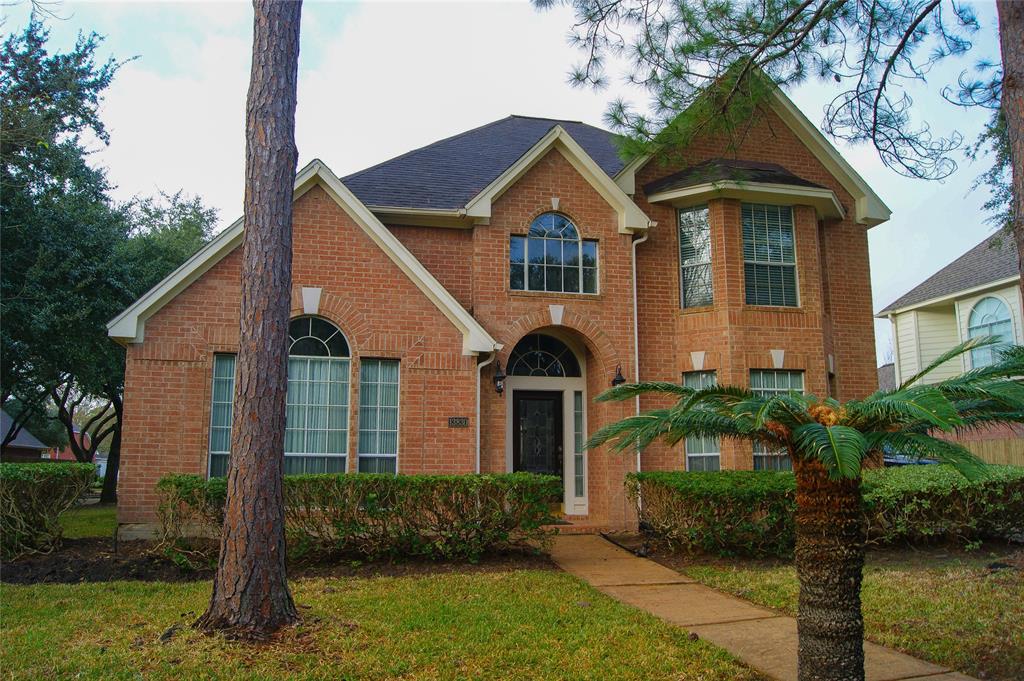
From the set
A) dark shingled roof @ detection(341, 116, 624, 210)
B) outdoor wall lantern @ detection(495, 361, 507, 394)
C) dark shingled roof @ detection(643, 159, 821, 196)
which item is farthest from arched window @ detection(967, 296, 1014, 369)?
outdoor wall lantern @ detection(495, 361, 507, 394)

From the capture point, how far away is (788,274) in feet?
44.8

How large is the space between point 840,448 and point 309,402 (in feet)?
28.6

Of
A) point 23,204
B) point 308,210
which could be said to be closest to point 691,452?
point 308,210

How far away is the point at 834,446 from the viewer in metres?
4.03

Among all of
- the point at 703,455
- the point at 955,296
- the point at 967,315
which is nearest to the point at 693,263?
the point at 703,455

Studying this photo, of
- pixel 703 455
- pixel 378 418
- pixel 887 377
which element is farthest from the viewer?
pixel 887 377

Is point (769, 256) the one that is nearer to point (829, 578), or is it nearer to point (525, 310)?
point (525, 310)

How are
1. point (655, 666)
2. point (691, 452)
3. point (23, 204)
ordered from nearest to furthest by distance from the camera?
1. point (655, 666)
2. point (691, 452)
3. point (23, 204)

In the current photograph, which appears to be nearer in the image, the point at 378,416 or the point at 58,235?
the point at 378,416

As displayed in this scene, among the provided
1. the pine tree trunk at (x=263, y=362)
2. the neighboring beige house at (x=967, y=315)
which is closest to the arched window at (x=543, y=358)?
the pine tree trunk at (x=263, y=362)

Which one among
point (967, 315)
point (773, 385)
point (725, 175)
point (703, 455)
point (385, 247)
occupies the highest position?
point (725, 175)

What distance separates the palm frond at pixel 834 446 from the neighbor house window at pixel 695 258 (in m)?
9.46

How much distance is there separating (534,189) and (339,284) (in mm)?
3932

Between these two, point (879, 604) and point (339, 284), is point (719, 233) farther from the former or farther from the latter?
point (879, 604)
